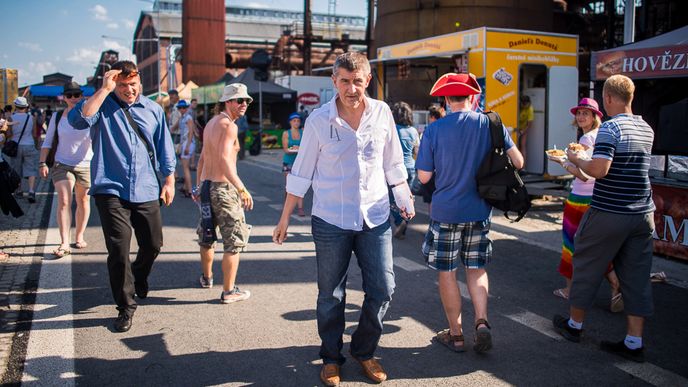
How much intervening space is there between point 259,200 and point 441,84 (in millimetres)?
7879

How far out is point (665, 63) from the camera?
7344 mm

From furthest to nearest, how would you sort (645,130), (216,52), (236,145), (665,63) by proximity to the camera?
1. (216,52)
2. (665,63)
3. (236,145)
4. (645,130)

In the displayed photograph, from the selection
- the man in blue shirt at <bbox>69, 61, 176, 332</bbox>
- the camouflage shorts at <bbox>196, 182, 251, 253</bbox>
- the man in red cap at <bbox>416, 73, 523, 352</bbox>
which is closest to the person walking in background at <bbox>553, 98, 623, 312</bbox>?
the man in red cap at <bbox>416, 73, 523, 352</bbox>

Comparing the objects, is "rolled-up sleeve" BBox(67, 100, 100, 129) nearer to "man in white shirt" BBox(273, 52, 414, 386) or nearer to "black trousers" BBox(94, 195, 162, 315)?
"black trousers" BBox(94, 195, 162, 315)

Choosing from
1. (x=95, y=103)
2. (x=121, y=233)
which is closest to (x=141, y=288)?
(x=121, y=233)

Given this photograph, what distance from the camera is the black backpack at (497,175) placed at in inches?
166

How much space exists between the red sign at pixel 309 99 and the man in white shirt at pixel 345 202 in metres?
23.5

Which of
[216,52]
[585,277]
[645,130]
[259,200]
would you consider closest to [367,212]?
[585,277]

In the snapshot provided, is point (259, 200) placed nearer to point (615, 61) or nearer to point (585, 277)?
point (615, 61)

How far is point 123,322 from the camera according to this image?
15.5 feet

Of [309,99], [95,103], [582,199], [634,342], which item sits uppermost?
[309,99]

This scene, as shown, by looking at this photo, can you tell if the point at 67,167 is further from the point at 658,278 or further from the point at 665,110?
the point at 665,110

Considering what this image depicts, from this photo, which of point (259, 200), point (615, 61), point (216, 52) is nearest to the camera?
point (615, 61)

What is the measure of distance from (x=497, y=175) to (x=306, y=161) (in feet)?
4.37
